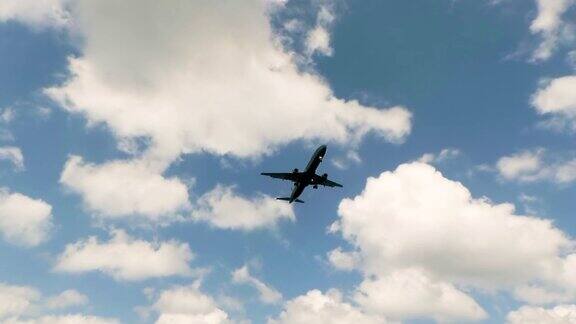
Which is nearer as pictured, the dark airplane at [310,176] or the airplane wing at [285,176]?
the dark airplane at [310,176]

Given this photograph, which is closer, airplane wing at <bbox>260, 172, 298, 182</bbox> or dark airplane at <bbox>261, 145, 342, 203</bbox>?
dark airplane at <bbox>261, 145, 342, 203</bbox>

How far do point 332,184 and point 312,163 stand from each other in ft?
37.7

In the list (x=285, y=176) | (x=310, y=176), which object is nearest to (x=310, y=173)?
(x=310, y=176)

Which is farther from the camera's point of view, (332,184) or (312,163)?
(332,184)

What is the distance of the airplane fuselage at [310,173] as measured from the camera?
104m

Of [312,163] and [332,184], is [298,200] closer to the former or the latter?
[332,184]

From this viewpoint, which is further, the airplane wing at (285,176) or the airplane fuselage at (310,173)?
the airplane wing at (285,176)

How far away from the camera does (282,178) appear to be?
4348 inches

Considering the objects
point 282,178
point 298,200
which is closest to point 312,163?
point 282,178

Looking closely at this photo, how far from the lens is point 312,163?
106 meters

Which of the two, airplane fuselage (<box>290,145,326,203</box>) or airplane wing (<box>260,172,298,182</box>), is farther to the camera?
airplane wing (<box>260,172,298,182</box>)

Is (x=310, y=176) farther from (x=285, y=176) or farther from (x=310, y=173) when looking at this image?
(x=285, y=176)

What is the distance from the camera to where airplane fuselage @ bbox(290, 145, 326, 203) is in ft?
343

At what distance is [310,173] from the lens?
356ft
